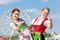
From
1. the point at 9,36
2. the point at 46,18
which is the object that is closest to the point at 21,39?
the point at 9,36

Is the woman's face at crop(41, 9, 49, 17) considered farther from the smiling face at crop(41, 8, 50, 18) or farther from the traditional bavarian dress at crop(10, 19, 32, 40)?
the traditional bavarian dress at crop(10, 19, 32, 40)

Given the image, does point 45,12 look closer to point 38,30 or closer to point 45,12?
point 45,12

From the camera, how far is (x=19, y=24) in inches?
165

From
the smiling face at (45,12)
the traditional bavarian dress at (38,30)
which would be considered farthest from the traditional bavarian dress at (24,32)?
the smiling face at (45,12)

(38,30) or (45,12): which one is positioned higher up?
(45,12)

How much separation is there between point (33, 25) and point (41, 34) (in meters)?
0.18

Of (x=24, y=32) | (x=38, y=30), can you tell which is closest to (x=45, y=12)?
(x=38, y=30)

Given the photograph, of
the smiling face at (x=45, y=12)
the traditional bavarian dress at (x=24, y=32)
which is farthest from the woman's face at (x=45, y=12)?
the traditional bavarian dress at (x=24, y=32)

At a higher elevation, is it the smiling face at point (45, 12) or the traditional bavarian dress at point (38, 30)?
the smiling face at point (45, 12)

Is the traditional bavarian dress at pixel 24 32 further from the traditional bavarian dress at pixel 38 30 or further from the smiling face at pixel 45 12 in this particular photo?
the smiling face at pixel 45 12

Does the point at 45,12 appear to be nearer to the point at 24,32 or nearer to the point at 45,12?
the point at 45,12

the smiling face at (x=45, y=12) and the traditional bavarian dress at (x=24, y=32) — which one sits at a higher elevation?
the smiling face at (x=45, y=12)

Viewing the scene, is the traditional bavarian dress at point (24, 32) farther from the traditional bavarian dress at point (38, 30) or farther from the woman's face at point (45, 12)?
the woman's face at point (45, 12)

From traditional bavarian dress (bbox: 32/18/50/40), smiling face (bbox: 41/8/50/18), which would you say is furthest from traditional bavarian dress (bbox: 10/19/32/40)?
smiling face (bbox: 41/8/50/18)
